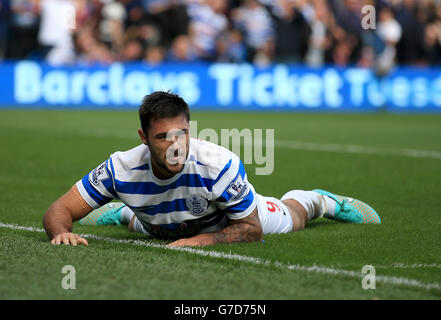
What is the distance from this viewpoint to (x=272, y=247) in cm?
564

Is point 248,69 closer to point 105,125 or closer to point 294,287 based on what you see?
point 105,125

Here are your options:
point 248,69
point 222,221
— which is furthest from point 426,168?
point 248,69

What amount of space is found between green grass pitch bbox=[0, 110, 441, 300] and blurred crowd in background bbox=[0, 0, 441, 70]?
910cm

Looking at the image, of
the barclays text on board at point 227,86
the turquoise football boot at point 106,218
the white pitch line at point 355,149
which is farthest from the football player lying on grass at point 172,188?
the barclays text on board at point 227,86

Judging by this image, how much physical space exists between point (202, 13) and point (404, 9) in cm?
606

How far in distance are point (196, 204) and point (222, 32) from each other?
1865 centimetres

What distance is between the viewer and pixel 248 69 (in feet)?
73.1

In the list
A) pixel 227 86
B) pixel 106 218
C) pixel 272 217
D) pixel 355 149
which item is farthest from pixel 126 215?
pixel 227 86

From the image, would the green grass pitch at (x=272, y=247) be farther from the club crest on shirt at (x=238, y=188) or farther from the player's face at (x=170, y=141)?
the player's face at (x=170, y=141)

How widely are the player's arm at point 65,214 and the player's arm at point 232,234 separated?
0.64m

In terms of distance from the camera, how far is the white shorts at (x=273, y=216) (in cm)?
613

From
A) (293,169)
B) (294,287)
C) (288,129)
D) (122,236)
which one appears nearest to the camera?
(294,287)

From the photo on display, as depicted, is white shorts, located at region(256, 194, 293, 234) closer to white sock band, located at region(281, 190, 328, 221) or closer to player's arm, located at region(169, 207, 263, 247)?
white sock band, located at region(281, 190, 328, 221)

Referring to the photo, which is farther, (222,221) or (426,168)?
(426,168)
